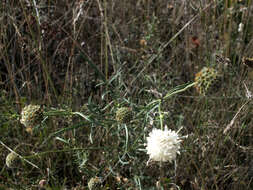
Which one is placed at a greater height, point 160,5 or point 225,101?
point 160,5

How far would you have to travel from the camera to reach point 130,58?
2.43 metres

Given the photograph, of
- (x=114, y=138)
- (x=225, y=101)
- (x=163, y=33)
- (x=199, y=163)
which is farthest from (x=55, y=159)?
(x=163, y=33)

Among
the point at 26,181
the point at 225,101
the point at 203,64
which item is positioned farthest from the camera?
the point at 203,64

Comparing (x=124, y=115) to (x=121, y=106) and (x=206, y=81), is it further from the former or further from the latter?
(x=206, y=81)

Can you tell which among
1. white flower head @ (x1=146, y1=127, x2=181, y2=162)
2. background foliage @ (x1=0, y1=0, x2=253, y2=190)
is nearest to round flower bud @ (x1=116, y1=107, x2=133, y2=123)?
background foliage @ (x1=0, y1=0, x2=253, y2=190)

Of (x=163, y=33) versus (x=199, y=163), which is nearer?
(x=199, y=163)

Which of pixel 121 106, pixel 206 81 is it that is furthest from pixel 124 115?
pixel 206 81

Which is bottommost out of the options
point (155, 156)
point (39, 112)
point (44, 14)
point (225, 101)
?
point (225, 101)

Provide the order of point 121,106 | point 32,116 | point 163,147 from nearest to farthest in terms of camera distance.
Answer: point 163,147 < point 32,116 < point 121,106

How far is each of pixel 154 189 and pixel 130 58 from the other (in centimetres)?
116

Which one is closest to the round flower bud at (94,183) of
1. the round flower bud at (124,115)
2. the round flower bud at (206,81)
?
the round flower bud at (124,115)

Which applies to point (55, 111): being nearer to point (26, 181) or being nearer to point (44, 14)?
point (26, 181)

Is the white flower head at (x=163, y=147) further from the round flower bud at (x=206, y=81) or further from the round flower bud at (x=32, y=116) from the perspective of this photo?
the round flower bud at (x=32, y=116)

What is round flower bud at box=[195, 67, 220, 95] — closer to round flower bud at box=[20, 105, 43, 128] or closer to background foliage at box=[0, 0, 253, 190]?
background foliage at box=[0, 0, 253, 190]
